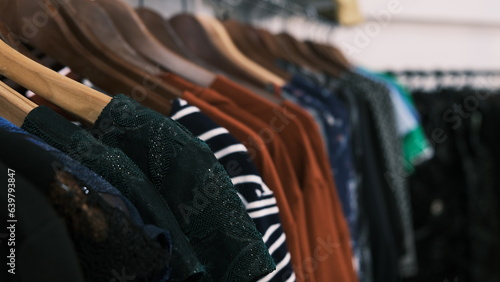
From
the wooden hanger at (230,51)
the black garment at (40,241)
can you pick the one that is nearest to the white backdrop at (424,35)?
the wooden hanger at (230,51)

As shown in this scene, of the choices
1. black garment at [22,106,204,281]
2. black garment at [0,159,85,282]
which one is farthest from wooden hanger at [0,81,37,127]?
black garment at [0,159,85,282]

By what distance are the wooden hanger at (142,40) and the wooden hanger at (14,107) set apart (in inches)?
12.3

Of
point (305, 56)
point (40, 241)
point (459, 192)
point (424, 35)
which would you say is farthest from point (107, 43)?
point (424, 35)

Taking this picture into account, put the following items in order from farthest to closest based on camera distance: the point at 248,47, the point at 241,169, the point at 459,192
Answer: the point at 459,192, the point at 248,47, the point at 241,169

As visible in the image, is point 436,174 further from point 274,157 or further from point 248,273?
point 248,273

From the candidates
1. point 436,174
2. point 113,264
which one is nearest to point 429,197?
point 436,174

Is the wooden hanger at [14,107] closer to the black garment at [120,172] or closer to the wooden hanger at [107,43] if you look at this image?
the black garment at [120,172]

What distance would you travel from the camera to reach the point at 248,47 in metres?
1.11

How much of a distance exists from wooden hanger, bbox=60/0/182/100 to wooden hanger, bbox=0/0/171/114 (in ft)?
0.05

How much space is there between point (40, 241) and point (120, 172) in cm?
12

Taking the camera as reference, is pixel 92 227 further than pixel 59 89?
No

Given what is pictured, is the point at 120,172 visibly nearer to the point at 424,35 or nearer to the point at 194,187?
the point at 194,187

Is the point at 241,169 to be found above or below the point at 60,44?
below

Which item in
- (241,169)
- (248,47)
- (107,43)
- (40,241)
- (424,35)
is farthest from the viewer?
(424,35)
